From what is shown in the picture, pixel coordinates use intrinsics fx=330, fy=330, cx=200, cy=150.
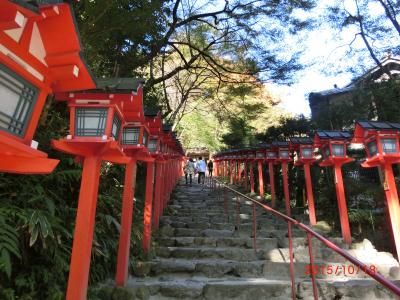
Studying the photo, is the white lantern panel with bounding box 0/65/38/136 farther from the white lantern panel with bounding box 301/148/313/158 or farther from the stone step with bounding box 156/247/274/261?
the white lantern panel with bounding box 301/148/313/158

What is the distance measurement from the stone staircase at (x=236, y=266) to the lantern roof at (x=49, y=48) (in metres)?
3.44

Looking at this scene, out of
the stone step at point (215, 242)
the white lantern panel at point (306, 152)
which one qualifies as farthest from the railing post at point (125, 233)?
the white lantern panel at point (306, 152)

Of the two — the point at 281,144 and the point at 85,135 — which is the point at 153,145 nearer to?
the point at 85,135

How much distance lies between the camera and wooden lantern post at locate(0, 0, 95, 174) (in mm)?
2160

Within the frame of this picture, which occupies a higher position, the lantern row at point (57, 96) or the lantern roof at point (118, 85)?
the lantern roof at point (118, 85)

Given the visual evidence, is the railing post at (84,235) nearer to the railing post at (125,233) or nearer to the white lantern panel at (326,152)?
the railing post at (125,233)

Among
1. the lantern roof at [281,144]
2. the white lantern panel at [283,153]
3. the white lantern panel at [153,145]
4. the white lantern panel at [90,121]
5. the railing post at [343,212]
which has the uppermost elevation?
the lantern roof at [281,144]

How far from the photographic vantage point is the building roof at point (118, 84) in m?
3.36

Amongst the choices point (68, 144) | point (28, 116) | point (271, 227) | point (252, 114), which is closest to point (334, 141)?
point (271, 227)

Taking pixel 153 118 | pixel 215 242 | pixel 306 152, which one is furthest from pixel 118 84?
pixel 306 152

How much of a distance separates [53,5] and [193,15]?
9.51 metres

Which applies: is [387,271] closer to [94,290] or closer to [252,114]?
[94,290]

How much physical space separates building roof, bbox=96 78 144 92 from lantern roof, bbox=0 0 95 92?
0.56 meters

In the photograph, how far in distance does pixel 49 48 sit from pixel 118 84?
0.98 meters
